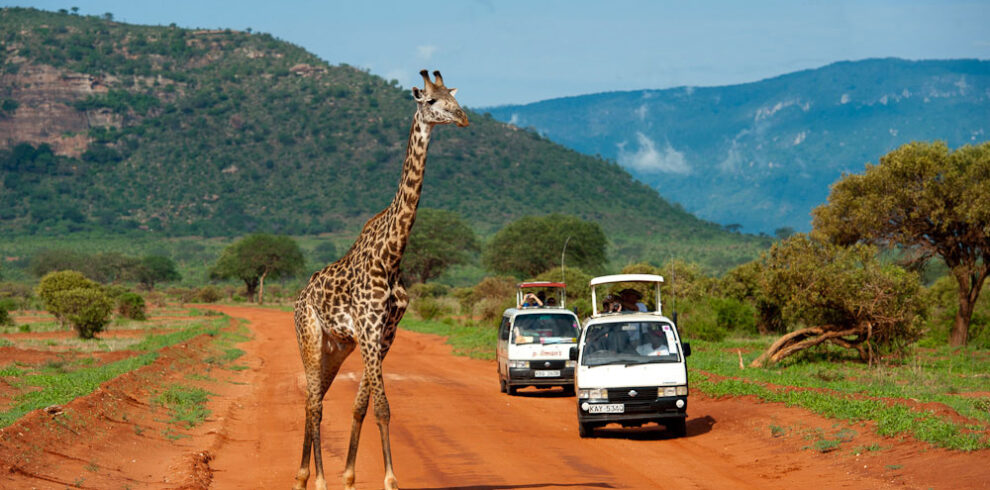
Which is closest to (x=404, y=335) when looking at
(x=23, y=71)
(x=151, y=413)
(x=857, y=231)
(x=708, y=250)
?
(x=857, y=231)

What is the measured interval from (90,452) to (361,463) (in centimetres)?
353

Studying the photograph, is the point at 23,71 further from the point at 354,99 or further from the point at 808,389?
the point at 808,389

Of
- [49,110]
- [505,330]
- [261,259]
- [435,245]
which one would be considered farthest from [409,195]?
[49,110]

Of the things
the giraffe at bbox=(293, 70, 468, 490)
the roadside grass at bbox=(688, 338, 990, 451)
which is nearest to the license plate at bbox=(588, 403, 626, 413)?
the roadside grass at bbox=(688, 338, 990, 451)

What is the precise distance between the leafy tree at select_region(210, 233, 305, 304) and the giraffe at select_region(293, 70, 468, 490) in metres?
75.8

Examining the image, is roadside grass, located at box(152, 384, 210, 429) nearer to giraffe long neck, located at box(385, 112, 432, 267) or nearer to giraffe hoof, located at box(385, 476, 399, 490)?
giraffe hoof, located at box(385, 476, 399, 490)

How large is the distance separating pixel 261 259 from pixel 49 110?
76.9 m

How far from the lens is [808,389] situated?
Answer: 18250 millimetres

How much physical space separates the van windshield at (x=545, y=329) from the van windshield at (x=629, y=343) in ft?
19.5

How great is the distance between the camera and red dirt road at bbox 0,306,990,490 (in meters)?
12.0

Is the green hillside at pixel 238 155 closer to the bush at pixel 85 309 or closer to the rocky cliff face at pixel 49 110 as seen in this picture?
the rocky cliff face at pixel 49 110

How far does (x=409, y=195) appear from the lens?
10664mm

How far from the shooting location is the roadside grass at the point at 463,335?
35.3 meters

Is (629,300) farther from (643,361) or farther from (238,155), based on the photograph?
(238,155)
